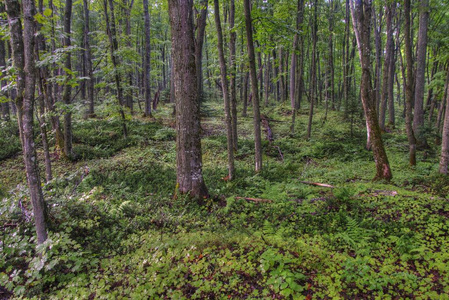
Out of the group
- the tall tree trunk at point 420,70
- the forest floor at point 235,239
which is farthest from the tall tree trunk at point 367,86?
the tall tree trunk at point 420,70

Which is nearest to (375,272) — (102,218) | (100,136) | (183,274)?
(183,274)

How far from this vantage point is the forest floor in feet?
10.6

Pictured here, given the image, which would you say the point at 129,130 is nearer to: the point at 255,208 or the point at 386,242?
the point at 255,208

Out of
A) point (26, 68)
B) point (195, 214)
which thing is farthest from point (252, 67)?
point (26, 68)

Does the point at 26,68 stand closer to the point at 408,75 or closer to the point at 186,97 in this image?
the point at 186,97

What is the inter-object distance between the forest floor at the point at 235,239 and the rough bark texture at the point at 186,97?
1.77 ft

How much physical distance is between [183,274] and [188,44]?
4619 mm

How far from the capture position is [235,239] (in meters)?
4.24

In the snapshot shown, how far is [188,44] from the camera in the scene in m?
5.51

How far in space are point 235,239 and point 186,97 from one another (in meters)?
3.29

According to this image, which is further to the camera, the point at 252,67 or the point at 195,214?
the point at 252,67

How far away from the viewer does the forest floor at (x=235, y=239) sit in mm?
3234

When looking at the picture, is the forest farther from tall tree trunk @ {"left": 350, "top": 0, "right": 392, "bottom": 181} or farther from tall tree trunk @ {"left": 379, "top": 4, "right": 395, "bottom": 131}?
tall tree trunk @ {"left": 379, "top": 4, "right": 395, "bottom": 131}

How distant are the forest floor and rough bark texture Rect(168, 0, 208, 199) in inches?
21.3
